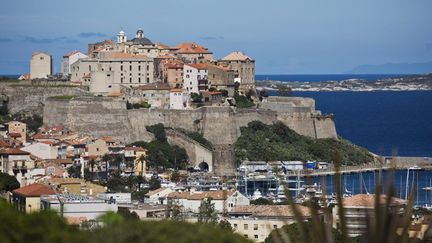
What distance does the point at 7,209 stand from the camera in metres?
9.41

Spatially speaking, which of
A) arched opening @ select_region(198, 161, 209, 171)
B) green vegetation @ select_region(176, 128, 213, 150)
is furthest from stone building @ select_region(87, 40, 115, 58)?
arched opening @ select_region(198, 161, 209, 171)

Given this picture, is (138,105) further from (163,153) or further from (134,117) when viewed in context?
(163,153)

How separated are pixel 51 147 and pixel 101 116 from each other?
4987 millimetres

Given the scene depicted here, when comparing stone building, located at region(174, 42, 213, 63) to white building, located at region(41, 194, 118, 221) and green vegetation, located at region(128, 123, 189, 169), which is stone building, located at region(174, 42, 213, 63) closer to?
green vegetation, located at region(128, 123, 189, 169)

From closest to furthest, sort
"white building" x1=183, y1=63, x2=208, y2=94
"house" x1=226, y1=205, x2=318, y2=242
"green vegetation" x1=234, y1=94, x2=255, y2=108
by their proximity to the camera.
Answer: "house" x1=226, y1=205, x2=318, y2=242 < "white building" x1=183, y1=63, x2=208, y2=94 < "green vegetation" x1=234, y1=94, x2=255, y2=108

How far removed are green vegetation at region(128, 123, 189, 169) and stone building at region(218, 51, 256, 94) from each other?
338 inches

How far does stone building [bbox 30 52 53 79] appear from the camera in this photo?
58.8 metres

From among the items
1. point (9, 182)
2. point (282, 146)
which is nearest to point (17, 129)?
point (282, 146)

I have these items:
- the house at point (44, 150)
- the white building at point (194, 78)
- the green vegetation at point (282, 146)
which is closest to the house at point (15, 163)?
the house at point (44, 150)

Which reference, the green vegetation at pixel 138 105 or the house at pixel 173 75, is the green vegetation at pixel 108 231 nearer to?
the green vegetation at pixel 138 105

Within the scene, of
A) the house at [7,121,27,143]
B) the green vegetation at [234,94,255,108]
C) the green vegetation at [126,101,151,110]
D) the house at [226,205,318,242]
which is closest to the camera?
the house at [226,205,318,242]

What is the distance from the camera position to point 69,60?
5866 centimetres

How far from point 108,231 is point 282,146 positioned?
45714mm

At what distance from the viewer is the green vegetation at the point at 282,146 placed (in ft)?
172
